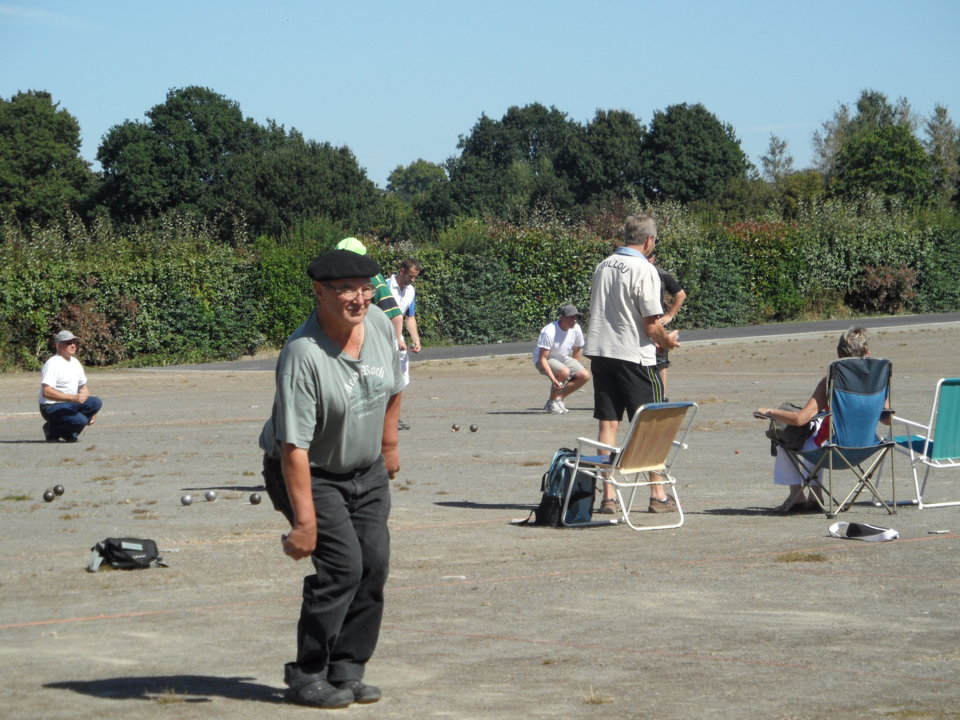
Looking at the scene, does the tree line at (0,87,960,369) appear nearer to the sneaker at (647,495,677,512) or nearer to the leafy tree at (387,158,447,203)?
the sneaker at (647,495,677,512)

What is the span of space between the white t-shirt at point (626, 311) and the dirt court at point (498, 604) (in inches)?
52.5

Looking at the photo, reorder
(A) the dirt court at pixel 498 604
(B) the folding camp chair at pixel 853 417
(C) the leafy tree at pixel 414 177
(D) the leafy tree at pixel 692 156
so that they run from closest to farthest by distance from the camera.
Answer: (A) the dirt court at pixel 498 604 < (B) the folding camp chair at pixel 853 417 < (D) the leafy tree at pixel 692 156 < (C) the leafy tree at pixel 414 177

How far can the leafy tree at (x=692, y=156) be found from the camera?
283 ft

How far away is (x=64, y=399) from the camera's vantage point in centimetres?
1616

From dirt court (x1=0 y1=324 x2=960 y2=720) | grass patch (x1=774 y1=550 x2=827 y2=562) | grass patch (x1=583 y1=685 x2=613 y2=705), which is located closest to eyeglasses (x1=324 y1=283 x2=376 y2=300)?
dirt court (x1=0 y1=324 x2=960 y2=720)

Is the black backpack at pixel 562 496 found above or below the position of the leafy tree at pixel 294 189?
below

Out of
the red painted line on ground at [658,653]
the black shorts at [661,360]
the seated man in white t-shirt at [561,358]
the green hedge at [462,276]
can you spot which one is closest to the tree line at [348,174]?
the green hedge at [462,276]

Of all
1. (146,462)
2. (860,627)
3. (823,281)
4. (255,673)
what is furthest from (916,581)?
(823,281)

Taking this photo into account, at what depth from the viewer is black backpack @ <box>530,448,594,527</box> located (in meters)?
9.62

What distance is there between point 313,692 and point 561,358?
13922 mm

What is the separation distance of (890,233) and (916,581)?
135 ft

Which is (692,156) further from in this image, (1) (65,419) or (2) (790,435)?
(2) (790,435)

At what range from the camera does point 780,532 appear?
30.3 feet

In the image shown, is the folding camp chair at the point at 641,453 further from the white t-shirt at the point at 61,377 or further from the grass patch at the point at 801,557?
the white t-shirt at the point at 61,377
